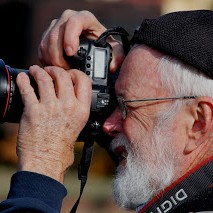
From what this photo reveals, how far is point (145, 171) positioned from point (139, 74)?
0.34 m

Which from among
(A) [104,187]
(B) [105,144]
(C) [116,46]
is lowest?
(A) [104,187]

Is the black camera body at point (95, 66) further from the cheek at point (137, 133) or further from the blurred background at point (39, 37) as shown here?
the blurred background at point (39, 37)

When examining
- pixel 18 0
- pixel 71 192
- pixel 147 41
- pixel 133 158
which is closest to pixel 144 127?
pixel 133 158

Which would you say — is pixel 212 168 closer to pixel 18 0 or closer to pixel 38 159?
pixel 38 159

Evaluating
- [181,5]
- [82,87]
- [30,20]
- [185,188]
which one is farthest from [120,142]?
[181,5]

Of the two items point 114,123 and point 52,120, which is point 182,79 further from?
point 52,120

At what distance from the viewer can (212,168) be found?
240cm

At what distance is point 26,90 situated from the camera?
254 centimetres

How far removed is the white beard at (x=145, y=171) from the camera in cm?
255

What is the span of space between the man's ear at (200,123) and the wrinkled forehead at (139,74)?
17cm

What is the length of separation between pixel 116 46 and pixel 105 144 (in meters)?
0.38

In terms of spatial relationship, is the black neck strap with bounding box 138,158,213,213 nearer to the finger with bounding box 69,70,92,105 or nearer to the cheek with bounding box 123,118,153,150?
the cheek with bounding box 123,118,153,150

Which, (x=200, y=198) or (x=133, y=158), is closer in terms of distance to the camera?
(x=200, y=198)

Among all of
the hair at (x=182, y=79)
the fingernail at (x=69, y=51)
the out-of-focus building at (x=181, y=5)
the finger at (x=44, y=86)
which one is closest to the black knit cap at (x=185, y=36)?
the hair at (x=182, y=79)
